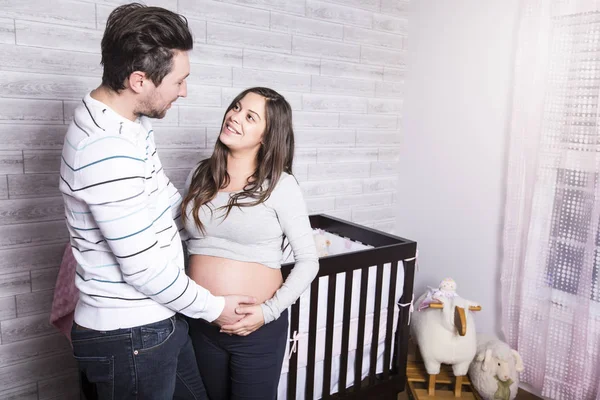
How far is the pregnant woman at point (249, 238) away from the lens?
1.38 metres

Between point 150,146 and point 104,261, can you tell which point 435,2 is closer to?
point 150,146

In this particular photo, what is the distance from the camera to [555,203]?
6.89 ft

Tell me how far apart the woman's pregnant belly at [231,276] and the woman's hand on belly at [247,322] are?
8cm

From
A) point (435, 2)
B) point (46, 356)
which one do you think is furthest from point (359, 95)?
point (46, 356)

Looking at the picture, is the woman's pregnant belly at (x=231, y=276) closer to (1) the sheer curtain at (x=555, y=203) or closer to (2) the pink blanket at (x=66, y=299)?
(2) the pink blanket at (x=66, y=299)

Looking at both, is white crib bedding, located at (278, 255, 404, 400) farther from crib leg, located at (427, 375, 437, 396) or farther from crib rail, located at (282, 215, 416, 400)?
crib leg, located at (427, 375, 437, 396)

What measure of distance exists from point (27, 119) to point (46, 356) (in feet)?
2.87

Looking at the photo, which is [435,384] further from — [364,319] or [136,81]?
[136,81]

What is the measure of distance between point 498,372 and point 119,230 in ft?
5.66

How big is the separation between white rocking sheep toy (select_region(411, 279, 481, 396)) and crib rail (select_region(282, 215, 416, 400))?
184mm

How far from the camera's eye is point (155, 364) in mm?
1129

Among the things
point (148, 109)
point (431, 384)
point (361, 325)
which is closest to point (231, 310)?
point (148, 109)

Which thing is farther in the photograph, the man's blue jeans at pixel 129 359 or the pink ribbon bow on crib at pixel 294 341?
the pink ribbon bow on crib at pixel 294 341

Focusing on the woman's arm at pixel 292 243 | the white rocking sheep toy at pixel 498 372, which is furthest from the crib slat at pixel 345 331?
the white rocking sheep toy at pixel 498 372
